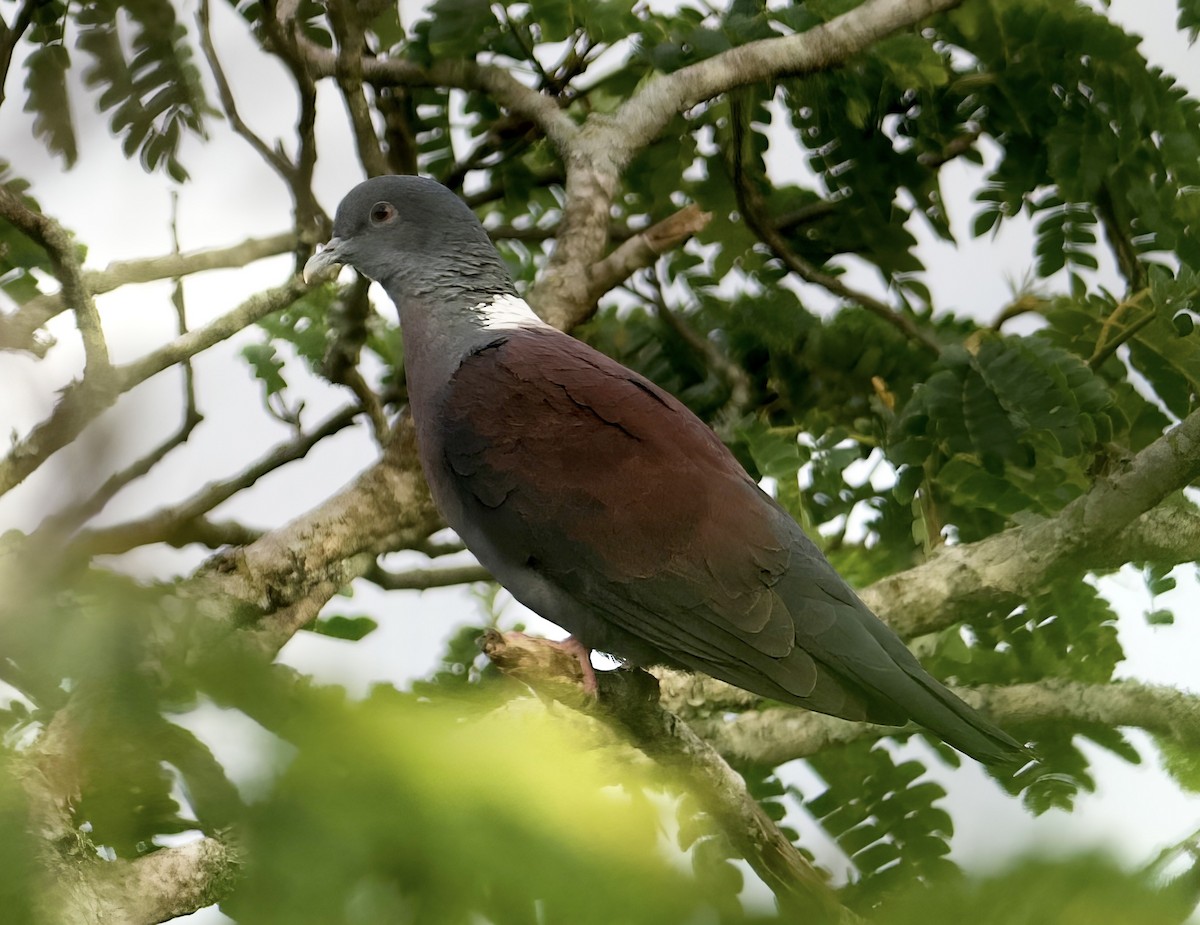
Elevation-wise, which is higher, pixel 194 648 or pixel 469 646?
pixel 469 646

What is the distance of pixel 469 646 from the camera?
1854mm

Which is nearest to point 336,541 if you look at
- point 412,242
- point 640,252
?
point 412,242

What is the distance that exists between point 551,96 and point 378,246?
1.89 feet

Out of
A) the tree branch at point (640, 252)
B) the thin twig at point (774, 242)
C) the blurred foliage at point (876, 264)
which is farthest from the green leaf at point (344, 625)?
the thin twig at point (774, 242)

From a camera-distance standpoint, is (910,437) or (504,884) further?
(910,437)

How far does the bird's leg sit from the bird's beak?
0.56 m

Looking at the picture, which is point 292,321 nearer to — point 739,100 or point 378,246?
point 378,246

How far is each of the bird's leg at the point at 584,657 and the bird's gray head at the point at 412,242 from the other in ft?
1.53

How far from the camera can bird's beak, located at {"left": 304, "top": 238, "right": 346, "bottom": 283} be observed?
4.87ft

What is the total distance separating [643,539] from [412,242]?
Result: 56 centimetres

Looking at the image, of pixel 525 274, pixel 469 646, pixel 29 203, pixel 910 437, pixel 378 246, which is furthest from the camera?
pixel 525 274

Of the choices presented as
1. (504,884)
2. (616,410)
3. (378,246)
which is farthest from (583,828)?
(378,246)

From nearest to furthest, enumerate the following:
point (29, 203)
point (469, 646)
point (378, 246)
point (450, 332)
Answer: point (29, 203)
point (450, 332)
point (378, 246)
point (469, 646)

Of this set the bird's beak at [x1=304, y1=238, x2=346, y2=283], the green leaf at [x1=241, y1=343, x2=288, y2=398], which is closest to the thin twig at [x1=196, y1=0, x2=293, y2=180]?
the bird's beak at [x1=304, y1=238, x2=346, y2=283]
